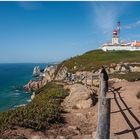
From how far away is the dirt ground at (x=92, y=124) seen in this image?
39.9 ft

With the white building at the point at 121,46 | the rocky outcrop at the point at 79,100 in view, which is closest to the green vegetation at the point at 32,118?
the rocky outcrop at the point at 79,100

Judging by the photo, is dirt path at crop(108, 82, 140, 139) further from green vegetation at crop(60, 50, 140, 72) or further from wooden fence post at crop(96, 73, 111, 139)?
green vegetation at crop(60, 50, 140, 72)

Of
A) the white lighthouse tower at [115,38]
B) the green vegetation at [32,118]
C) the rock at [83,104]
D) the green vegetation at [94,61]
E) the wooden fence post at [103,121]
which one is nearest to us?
the wooden fence post at [103,121]

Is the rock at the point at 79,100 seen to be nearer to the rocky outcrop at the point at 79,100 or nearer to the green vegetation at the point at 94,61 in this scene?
the rocky outcrop at the point at 79,100

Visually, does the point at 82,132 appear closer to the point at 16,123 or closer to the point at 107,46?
the point at 16,123

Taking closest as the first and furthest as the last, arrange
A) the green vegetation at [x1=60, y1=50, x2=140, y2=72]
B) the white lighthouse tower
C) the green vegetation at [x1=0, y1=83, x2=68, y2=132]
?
the green vegetation at [x1=0, y1=83, x2=68, y2=132] < the green vegetation at [x1=60, y1=50, x2=140, y2=72] < the white lighthouse tower

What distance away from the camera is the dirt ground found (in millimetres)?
12148

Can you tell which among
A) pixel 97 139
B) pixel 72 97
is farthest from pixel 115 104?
pixel 97 139

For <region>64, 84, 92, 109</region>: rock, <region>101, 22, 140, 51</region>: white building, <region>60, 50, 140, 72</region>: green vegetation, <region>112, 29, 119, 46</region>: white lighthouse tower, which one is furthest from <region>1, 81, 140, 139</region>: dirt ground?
<region>112, 29, 119, 46</region>: white lighthouse tower

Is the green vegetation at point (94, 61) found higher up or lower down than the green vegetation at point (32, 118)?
higher up

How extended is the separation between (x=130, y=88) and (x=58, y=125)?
1270 cm

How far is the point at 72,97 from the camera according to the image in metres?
19.7

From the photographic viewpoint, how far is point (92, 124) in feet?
49.5

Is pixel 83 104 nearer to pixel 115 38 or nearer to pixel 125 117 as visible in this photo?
pixel 125 117
